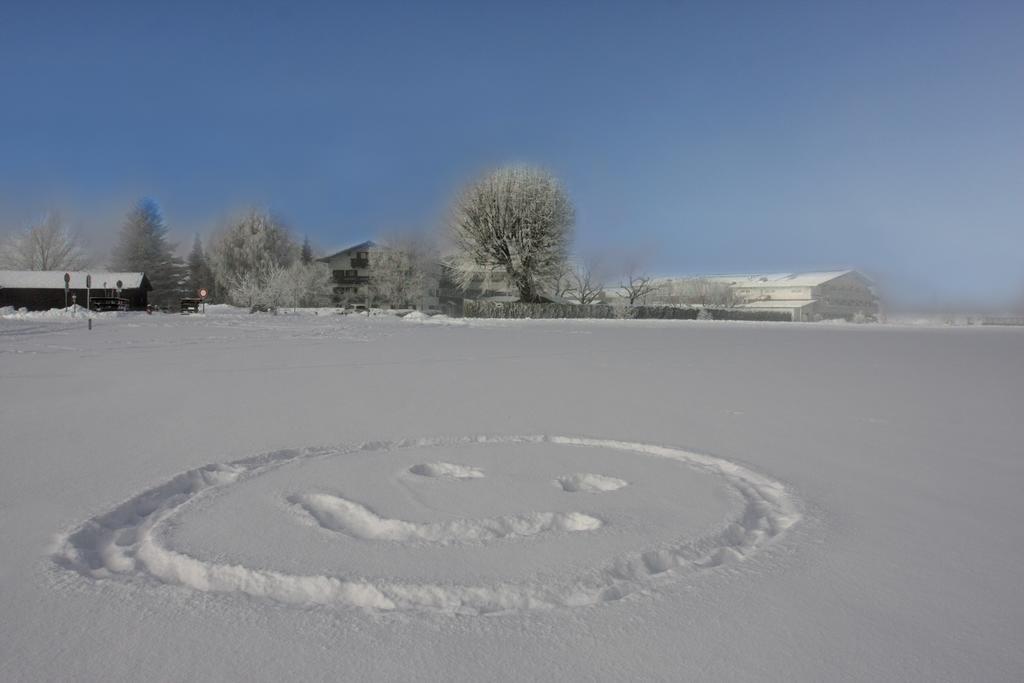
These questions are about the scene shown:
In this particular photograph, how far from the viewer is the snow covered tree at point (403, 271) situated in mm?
64312

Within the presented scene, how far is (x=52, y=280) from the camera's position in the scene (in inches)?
1909

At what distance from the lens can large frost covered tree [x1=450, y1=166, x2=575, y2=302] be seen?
41.7 metres

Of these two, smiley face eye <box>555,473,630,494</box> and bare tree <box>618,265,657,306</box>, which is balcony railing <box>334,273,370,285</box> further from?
smiley face eye <box>555,473,630,494</box>

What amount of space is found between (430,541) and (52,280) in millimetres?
58174

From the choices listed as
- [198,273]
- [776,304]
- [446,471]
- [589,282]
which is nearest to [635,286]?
[589,282]

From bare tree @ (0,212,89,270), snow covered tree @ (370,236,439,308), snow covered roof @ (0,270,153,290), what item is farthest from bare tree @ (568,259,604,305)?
bare tree @ (0,212,89,270)

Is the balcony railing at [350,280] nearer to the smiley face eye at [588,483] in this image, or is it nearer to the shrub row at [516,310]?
the shrub row at [516,310]

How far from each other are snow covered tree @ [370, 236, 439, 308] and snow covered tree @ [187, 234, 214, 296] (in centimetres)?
1938

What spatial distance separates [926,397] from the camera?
6707mm

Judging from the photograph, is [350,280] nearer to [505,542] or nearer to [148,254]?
[148,254]

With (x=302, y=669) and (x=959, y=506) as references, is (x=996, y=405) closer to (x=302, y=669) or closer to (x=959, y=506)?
(x=959, y=506)

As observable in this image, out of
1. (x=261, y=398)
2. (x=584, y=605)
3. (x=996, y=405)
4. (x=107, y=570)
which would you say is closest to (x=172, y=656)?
(x=107, y=570)

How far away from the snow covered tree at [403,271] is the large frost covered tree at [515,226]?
69.8 feet

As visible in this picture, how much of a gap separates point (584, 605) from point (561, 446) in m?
2.31
